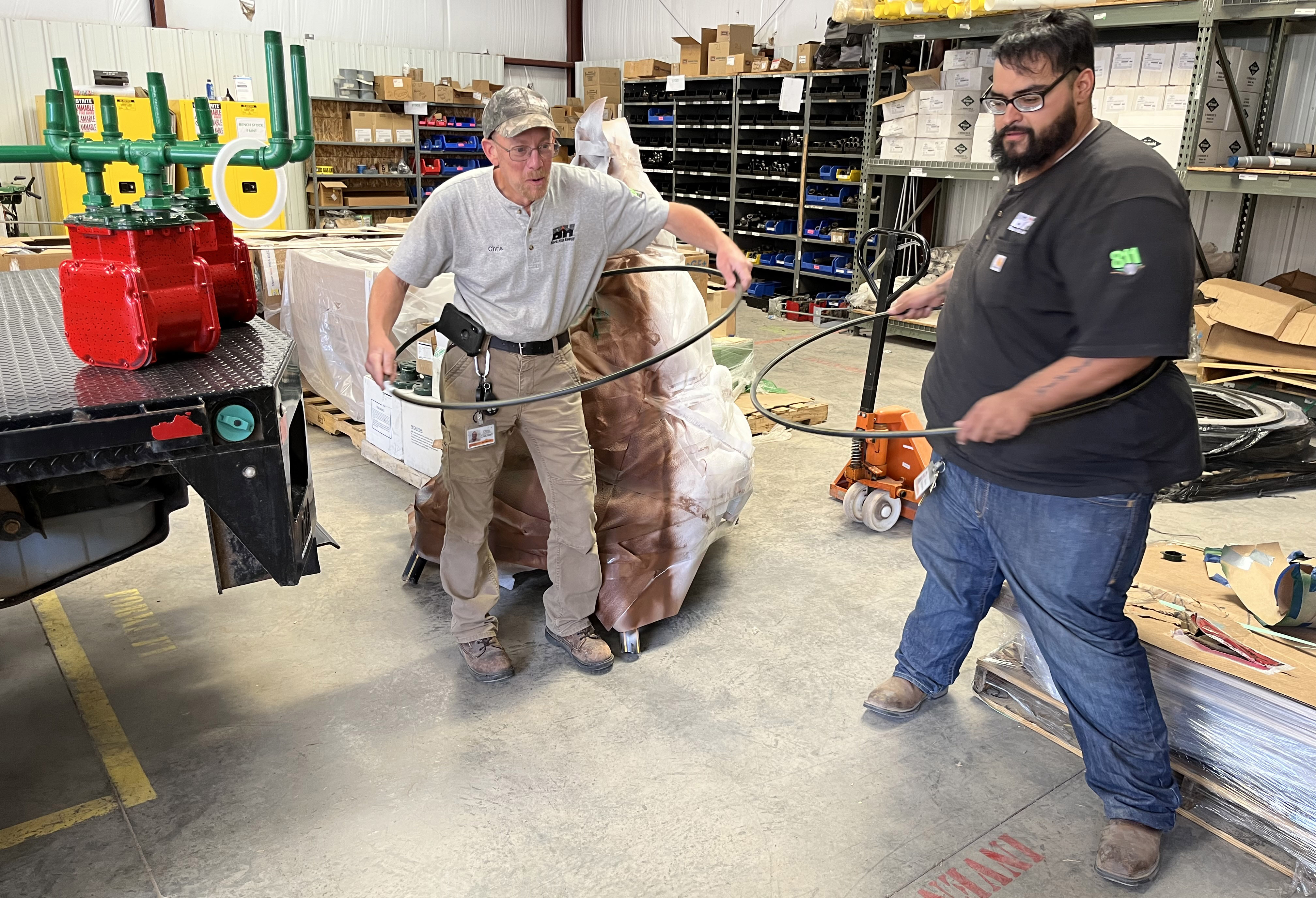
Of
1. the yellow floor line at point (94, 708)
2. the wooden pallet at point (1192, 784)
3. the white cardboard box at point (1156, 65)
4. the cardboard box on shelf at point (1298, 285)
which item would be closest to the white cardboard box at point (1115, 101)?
the white cardboard box at point (1156, 65)

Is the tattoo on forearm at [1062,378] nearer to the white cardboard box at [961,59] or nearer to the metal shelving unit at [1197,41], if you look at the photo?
the metal shelving unit at [1197,41]

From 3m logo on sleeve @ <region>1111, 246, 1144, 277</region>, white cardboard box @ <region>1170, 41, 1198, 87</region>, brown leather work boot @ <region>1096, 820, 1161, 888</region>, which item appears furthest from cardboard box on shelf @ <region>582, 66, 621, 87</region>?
brown leather work boot @ <region>1096, 820, 1161, 888</region>

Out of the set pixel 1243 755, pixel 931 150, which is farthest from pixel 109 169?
pixel 1243 755

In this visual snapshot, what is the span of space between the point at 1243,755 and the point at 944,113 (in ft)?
21.9

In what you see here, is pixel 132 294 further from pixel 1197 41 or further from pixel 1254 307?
pixel 1197 41

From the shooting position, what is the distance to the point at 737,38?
11047 mm

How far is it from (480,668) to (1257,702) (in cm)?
219

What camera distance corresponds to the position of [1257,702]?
2.28 m

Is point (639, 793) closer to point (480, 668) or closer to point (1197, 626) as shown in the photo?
point (480, 668)

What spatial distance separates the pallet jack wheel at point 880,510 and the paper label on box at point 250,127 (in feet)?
27.3

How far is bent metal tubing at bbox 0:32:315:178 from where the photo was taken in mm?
2012

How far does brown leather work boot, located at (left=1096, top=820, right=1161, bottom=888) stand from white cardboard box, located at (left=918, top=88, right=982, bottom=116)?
6.77 meters

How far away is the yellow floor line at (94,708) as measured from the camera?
2.51m

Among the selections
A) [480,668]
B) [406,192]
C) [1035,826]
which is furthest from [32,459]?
[406,192]
